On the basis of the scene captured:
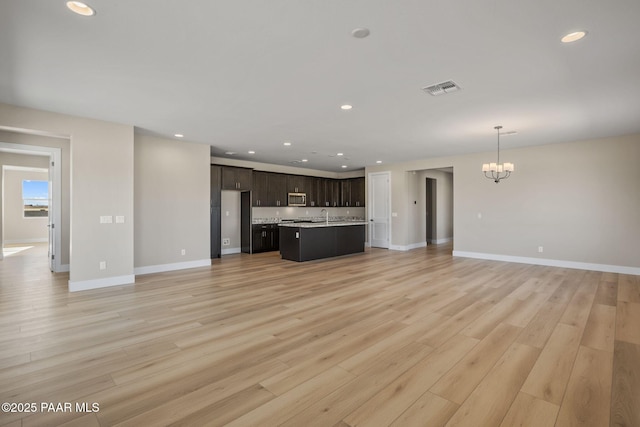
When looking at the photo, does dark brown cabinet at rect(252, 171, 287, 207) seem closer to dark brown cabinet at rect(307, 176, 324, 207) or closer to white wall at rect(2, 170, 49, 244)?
dark brown cabinet at rect(307, 176, 324, 207)

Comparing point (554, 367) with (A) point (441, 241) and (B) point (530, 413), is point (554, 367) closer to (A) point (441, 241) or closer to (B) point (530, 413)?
(B) point (530, 413)

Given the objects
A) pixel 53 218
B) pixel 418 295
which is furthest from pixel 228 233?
pixel 418 295

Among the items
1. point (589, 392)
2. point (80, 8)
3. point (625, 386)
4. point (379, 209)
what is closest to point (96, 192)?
point (80, 8)

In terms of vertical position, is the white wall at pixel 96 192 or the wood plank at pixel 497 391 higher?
the white wall at pixel 96 192

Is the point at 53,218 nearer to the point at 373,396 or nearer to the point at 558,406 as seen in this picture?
the point at 373,396

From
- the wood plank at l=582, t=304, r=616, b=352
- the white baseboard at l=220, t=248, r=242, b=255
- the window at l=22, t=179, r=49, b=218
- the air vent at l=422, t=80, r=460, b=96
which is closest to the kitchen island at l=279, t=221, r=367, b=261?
the white baseboard at l=220, t=248, r=242, b=255

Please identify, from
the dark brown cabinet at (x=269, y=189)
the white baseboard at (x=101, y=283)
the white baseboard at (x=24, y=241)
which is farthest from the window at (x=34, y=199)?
the white baseboard at (x=101, y=283)

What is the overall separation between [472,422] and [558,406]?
68 cm

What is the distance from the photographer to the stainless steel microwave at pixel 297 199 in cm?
1016

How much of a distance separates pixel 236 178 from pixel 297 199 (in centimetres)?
252

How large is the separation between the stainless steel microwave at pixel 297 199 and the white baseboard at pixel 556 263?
204 inches

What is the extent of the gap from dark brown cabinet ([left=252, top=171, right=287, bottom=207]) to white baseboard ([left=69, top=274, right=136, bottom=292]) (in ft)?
13.9

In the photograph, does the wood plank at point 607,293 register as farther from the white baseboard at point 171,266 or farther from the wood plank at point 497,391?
the white baseboard at point 171,266

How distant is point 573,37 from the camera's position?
2547 millimetres
